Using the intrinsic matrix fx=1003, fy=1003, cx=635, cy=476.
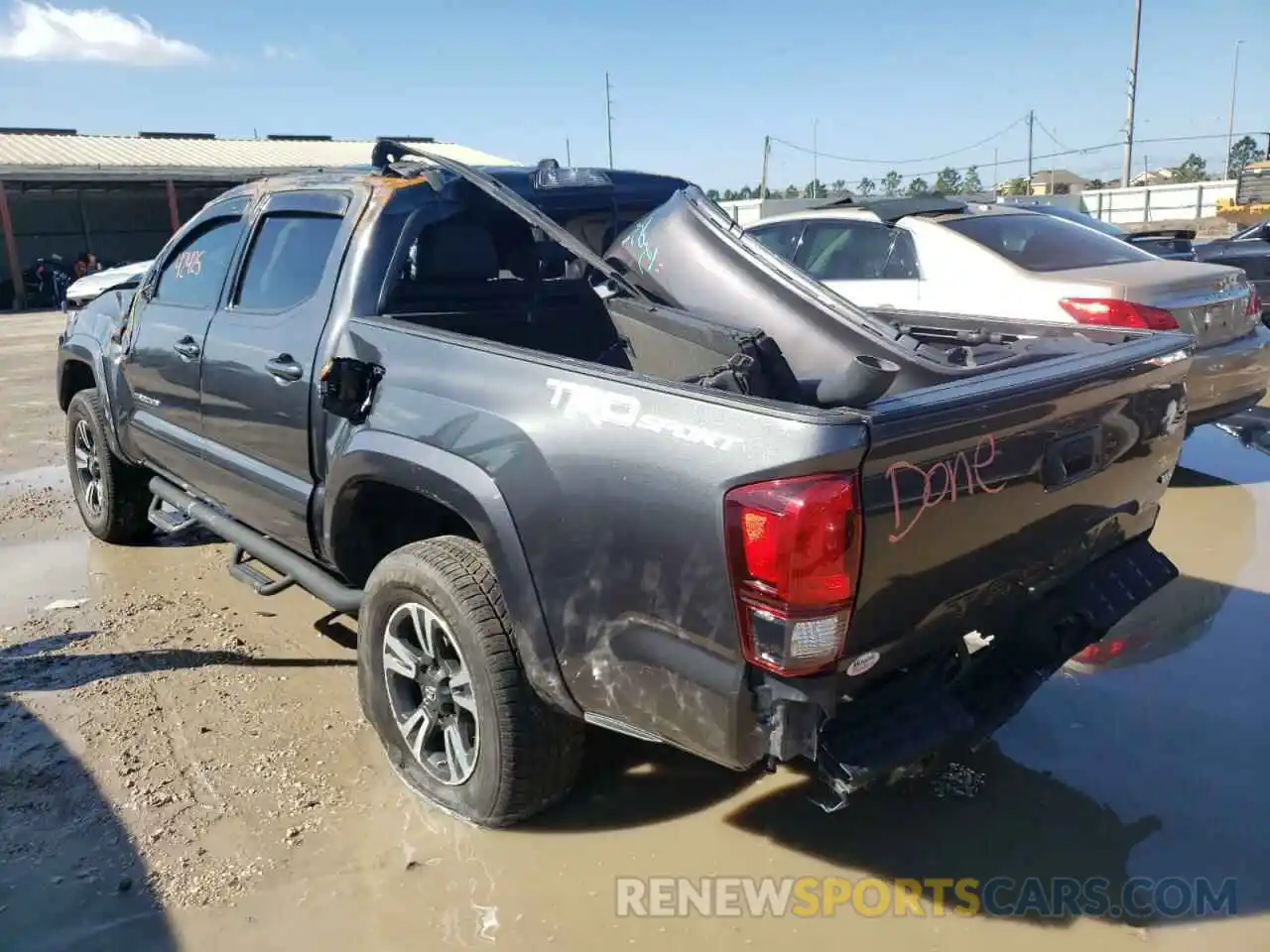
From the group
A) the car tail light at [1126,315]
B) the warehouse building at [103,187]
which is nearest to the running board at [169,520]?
the car tail light at [1126,315]

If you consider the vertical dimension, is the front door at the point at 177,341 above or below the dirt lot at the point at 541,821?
above

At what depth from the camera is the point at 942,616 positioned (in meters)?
2.50

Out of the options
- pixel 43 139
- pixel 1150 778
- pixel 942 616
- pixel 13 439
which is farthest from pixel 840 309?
pixel 43 139

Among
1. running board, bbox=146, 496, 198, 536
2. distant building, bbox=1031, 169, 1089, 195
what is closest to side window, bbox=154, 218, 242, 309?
running board, bbox=146, 496, 198, 536

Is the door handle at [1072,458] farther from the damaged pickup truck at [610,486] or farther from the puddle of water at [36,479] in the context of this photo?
the puddle of water at [36,479]

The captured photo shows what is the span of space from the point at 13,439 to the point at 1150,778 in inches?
368

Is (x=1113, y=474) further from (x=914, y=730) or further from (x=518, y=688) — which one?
(x=518, y=688)

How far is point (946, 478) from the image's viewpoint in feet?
7.59

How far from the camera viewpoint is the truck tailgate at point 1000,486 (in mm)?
2223

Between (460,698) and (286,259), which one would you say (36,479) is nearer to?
(286,259)

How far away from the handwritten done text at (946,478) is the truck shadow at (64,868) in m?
2.14

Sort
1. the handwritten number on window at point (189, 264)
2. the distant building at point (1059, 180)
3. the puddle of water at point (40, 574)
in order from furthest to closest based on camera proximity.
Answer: the distant building at point (1059, 180)
the puddle of water at point (40, 574)
the handwritten number on window at point (189, 264)

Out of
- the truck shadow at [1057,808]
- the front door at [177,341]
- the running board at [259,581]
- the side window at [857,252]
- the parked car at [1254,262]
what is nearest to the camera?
the truck shadow at [1057,808]

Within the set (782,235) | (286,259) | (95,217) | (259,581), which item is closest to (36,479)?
(259,581)
